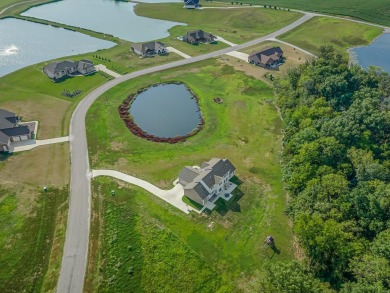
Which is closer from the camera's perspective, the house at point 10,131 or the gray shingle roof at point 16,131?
the house at point 10,131

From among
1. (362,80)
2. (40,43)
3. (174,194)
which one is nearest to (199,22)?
(40,43)

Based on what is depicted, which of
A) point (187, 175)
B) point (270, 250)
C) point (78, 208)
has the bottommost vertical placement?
point (78, 208)

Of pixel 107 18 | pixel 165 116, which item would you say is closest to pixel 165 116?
pixel 165 116

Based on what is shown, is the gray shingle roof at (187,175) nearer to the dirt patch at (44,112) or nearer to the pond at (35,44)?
the dirt patch at (44,112)

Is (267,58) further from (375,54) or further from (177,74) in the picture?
(375,54)

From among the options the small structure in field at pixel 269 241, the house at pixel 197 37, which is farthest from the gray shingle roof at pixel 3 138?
the house at pixel 197 37

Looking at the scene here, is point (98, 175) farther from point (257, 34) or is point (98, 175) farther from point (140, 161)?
point (257, 34)

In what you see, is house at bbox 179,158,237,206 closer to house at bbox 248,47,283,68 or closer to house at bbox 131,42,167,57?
house at bbox 248,47,283,68
